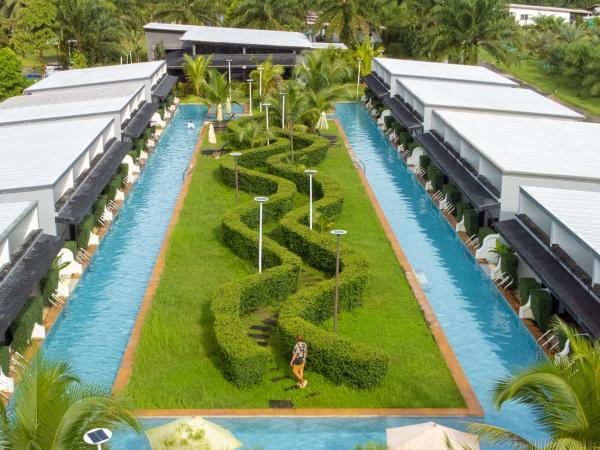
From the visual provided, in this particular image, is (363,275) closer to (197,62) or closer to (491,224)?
(491,224)

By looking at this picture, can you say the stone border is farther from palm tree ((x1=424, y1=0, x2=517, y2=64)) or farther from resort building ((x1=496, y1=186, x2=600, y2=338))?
palm tree ((x1=424, y1=0, x2=517, y2=64))

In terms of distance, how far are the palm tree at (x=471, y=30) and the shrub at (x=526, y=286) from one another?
37.6 m

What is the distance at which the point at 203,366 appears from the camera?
19.6 metres

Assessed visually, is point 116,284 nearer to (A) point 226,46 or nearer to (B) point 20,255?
(B) point 20,255

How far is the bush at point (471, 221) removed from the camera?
28.6 m

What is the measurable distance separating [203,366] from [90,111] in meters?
20.1

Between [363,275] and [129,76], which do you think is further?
[129,76]

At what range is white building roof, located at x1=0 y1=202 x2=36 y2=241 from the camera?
20.7 m

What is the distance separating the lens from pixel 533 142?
31000 mm

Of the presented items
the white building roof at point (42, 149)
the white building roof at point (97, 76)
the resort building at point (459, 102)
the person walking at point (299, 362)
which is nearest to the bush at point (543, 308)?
the person walking at point (299, 362)

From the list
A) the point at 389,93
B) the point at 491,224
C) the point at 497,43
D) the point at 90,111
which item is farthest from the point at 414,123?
the point at 497,43

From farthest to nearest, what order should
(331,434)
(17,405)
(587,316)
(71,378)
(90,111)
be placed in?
(90,111), (587,316), (331,434), (71,378), (17,405)

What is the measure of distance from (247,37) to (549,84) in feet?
77.4

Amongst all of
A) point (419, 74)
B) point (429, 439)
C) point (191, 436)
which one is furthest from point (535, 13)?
point (191, 436)
